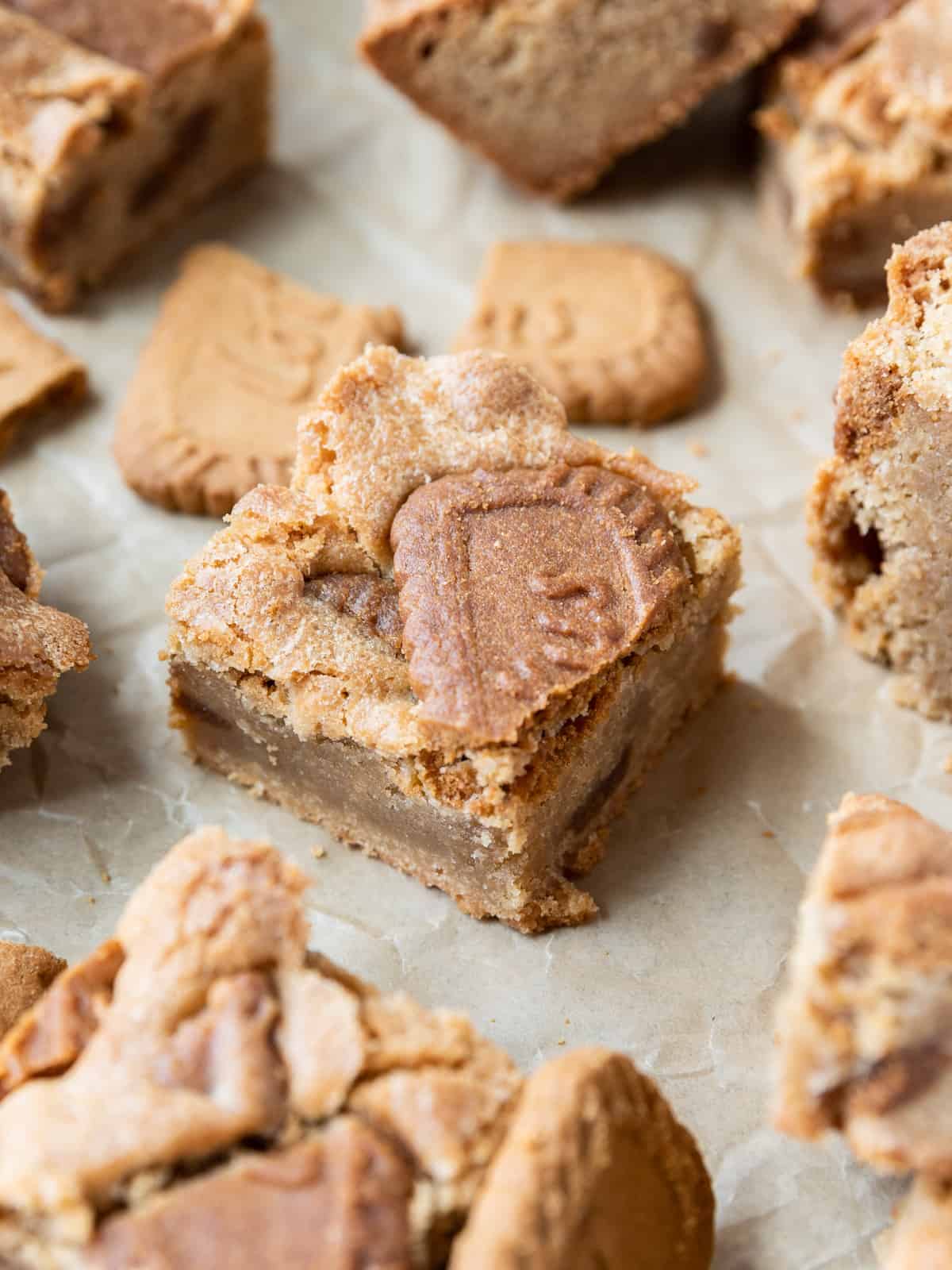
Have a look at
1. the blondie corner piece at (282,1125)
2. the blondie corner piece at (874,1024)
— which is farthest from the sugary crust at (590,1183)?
the blondie corner piece at (874,1024)

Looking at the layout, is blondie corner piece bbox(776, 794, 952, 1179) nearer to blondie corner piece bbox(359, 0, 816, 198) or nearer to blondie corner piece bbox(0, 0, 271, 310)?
blondie corner piece bbox(359, 0, 816, 198)

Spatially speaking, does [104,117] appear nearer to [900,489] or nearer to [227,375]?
[227,375]

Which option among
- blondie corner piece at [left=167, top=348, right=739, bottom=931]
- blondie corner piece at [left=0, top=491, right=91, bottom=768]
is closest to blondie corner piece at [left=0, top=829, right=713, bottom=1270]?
blondie corner piece at [left=167, top=348, right=739, bottom=931]

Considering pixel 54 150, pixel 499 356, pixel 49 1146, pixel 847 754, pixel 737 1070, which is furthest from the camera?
pixel 54 150

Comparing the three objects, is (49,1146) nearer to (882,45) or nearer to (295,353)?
(295,353)

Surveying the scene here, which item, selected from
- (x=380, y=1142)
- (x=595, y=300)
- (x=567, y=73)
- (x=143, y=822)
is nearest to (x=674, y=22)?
(x=567, y=73)

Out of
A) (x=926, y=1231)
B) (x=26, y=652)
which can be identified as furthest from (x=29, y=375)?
(x=926, y=1231)
